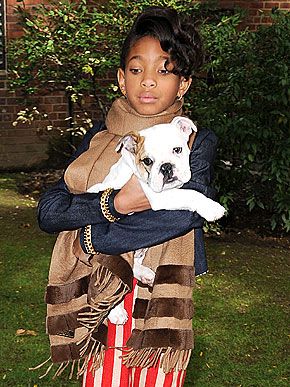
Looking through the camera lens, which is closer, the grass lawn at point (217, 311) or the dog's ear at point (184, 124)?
the dog's ear at point (184, 124)

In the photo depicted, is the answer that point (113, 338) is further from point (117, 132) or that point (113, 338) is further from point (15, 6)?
point (15, 6)

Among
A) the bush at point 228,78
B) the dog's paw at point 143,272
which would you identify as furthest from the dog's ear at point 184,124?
the bush at point 228,78

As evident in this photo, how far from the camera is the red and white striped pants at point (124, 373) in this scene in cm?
262

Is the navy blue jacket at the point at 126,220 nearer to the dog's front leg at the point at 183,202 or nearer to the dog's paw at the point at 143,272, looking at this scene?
the dog's front leg at the point at 183,202

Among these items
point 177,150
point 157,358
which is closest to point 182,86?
point 177,150

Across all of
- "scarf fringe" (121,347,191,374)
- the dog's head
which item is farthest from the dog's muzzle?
"scarf fringe" (121,347,191,374)

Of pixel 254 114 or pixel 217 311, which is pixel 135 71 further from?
pixel 254 114

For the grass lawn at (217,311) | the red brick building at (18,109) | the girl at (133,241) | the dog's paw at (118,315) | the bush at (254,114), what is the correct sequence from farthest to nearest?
the red brick building at (18,109), the bush at (254,114), the grass lawn at (217,311), the dog's paw at (118,315), the girl at (133,241)

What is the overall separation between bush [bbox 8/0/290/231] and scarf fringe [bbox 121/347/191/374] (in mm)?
4463

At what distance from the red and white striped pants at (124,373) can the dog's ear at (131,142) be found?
51cm

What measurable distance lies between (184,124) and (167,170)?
19cm

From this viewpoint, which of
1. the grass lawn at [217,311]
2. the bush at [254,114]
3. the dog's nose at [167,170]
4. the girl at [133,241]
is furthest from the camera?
the bush at [254,114]

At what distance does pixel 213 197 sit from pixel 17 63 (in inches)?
264

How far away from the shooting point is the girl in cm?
252
